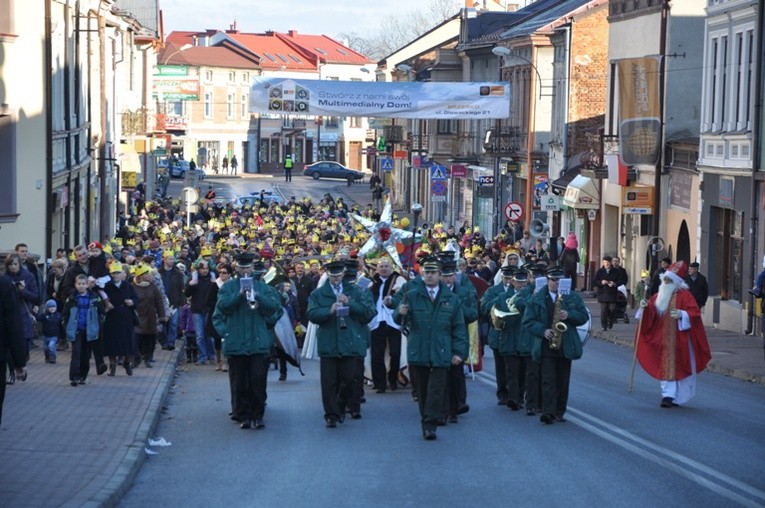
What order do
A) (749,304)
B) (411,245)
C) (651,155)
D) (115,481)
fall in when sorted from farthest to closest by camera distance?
(651,155), (749,304), (411,245), (115,481)

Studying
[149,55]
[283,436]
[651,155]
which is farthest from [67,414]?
[149,55]

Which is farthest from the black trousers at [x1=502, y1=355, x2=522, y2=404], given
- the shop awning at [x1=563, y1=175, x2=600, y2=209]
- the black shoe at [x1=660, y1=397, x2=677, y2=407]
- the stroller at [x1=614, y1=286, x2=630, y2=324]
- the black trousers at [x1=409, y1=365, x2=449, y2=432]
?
the shop awning at [x1=563, y1=175, x2=600, y2=209]

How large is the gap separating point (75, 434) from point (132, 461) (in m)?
1.79

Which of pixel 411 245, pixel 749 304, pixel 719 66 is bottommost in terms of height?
pixel 749 304

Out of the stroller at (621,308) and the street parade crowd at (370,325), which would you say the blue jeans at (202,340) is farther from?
the stroller at (621,308)

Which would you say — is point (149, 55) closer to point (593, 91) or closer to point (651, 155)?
point (593, 91)

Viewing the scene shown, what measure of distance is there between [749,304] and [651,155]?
796 centimetres

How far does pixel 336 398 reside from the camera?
1491 cm

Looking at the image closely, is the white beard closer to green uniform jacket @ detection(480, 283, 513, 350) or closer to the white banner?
green uniform jacket @ detection(480, 283, 513, 350)

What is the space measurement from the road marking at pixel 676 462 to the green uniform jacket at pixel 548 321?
0.73 meters

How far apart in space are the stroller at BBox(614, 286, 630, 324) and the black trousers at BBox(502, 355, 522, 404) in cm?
1534

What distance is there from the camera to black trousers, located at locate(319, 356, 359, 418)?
14.8 m

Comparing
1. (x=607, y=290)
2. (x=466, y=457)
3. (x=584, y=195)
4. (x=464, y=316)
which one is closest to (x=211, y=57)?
(x=584, y=195)

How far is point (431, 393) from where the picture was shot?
1389 centimetres
